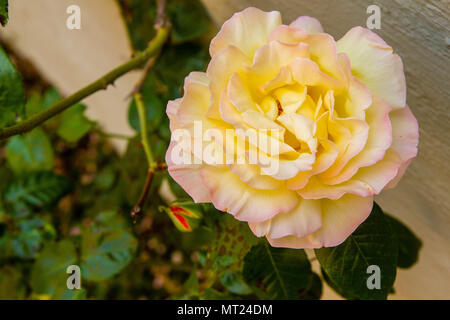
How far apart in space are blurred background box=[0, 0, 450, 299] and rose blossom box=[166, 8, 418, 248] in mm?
185

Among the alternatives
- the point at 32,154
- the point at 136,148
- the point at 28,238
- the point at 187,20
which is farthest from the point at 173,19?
the point at 28,238

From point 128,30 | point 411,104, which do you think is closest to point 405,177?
point 411,104

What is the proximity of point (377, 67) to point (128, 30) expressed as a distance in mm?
836

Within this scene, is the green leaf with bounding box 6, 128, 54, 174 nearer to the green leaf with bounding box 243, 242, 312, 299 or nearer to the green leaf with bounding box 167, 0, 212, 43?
the green leaf with bounding box 167, 0, 212, 43

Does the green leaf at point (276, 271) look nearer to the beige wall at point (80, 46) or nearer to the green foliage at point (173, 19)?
the green foliage at point (173, 19)

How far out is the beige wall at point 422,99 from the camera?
56 centimetres

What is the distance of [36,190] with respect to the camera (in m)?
1.01

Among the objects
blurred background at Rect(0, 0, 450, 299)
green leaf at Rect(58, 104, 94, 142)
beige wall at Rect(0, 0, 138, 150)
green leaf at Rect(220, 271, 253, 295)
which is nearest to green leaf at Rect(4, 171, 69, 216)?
blurred background at Rect(0, 0, 450, 299)

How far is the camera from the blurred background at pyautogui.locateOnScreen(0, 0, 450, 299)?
24.4 inches

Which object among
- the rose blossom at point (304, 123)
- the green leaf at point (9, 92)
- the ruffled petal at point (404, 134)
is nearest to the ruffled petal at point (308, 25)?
the rose blossom at point (304, 123)

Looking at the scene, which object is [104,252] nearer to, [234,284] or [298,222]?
[234,284]

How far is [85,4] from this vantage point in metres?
1.37

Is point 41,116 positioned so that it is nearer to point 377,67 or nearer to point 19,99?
point 19,99

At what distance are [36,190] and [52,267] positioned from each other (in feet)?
0.78
